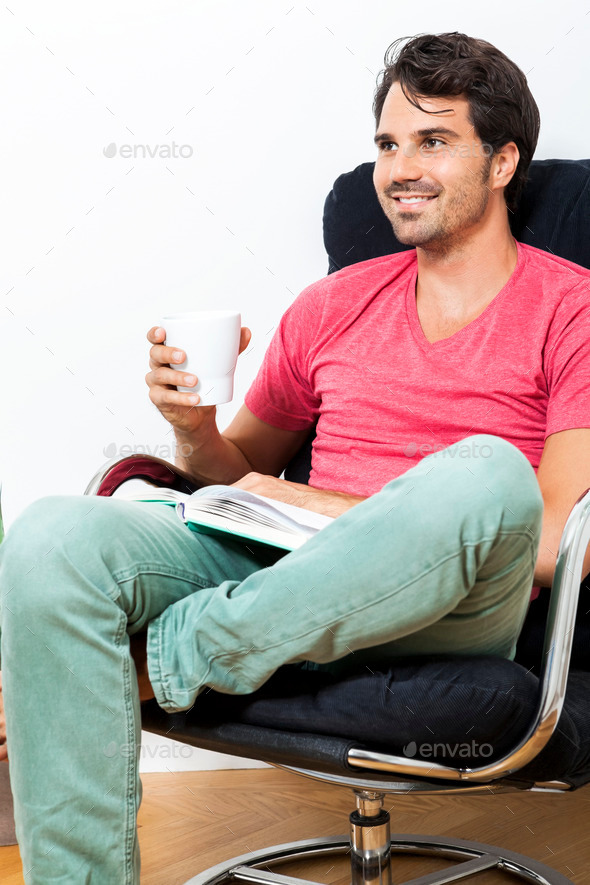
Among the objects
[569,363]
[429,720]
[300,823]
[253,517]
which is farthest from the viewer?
[300,823]

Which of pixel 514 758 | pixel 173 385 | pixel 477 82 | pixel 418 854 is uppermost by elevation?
pixel 477 82

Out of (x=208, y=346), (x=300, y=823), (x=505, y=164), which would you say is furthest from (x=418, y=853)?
(x=505, y=164)

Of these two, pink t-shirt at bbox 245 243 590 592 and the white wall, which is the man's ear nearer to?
pink t-shirt at bbox 245 243 590 592

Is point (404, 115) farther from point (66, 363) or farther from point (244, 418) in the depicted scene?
point (66, 363)

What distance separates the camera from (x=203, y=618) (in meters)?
0.97

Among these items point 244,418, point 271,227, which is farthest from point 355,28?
point 244,418

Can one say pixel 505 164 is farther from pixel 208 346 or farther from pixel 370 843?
pixel 370 843

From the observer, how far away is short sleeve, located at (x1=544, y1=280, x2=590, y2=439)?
4.07 feet

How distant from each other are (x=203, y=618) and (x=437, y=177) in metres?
0.82

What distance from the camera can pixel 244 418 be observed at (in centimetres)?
163

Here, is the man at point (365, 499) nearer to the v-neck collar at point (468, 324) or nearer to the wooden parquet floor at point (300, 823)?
the v-neck collar at point (468, 324)

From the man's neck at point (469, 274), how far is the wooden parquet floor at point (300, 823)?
2.77 ft

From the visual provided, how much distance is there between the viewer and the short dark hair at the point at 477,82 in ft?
4.78

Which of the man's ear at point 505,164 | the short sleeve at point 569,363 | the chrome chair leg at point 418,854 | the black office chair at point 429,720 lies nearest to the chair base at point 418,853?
the chrome chair leg at point 418,854
